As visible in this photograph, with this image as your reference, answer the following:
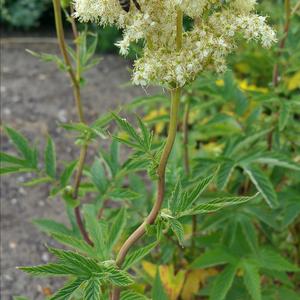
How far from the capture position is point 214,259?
2160 millimetres

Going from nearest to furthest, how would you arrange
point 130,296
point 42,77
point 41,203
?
point 130,296 < point 41,203 < point 42,77

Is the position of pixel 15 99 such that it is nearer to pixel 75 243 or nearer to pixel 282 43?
pixel 282 43

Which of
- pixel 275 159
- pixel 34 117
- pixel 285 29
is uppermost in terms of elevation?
pixel 285 29

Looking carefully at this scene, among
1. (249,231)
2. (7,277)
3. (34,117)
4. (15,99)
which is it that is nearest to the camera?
(249,231)

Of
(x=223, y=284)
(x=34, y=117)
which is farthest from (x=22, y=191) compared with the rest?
(x=223, y=284)

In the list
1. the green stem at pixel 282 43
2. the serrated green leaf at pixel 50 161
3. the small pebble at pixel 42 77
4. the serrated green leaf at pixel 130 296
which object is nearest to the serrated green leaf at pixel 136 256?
the serrated green leaf at pixel 130 296

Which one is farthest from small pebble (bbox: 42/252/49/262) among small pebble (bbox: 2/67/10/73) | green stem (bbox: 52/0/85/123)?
small pebble (bbox: 2/67/10/73)

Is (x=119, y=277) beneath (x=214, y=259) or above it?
above

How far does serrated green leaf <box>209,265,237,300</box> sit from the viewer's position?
200 centimetres

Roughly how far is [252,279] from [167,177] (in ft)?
1.55

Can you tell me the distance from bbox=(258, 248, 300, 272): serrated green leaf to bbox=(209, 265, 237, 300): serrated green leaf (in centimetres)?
11

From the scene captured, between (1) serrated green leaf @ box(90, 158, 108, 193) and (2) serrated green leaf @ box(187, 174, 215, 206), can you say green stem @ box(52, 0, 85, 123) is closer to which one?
(1) serrated green leaf @ box(90, 158, 108, 193)

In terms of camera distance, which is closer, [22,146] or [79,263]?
[79,263]

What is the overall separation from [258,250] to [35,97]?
2874 millimetres
